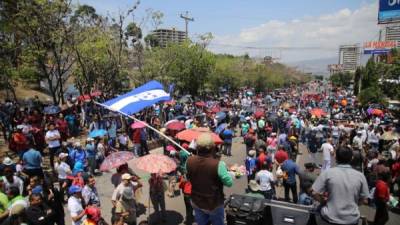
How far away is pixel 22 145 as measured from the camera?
37.3 ft

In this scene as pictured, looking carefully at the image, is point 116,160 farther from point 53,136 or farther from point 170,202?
point 53,136

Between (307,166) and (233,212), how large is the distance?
2793mm

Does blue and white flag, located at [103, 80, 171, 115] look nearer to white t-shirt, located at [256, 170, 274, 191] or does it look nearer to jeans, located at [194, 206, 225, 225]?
white t-shirt, located at [256, 170, 274, 191]

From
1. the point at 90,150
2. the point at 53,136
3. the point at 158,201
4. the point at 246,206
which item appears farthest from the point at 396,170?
the point at 53,136

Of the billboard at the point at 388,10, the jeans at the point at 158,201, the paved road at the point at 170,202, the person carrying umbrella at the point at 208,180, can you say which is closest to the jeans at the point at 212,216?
the person carrying umbrella at the point at 208,180

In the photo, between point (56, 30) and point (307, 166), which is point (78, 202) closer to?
point (307, 166)

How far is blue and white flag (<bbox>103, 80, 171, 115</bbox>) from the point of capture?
8938mm

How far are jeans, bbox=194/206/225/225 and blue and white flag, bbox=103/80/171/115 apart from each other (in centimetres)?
509

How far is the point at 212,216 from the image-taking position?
13.3ft

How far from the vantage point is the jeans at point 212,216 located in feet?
13.2

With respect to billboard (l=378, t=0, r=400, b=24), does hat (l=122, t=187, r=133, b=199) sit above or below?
below

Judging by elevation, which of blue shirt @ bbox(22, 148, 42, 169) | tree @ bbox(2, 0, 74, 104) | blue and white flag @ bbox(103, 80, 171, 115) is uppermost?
tree @ bbox(2, 0, 74, 104)

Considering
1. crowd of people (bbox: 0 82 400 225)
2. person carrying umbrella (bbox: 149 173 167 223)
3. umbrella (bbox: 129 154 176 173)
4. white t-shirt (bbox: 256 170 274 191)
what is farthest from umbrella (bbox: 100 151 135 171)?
white t-shirt (bbox: 256 170 274 191)

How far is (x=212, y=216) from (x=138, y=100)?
574 cm
